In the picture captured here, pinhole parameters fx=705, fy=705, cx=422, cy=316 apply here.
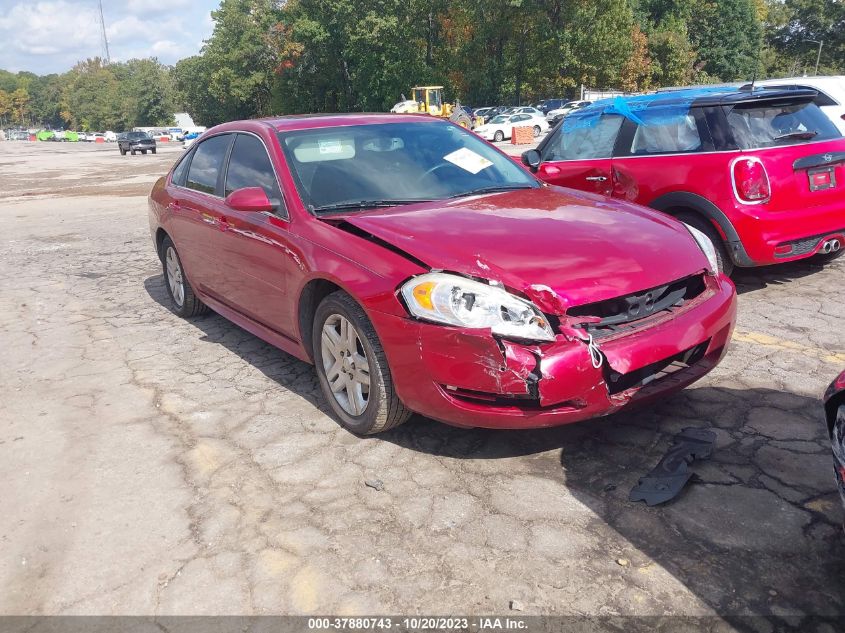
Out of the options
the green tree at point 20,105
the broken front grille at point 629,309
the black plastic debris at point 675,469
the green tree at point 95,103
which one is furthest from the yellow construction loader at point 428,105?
the green tree at point 20,105

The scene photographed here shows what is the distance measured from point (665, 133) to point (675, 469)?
3.66 metres

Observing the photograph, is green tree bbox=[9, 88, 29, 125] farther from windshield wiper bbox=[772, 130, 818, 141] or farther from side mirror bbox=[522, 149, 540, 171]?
windshield wiper bbox=[772, 130, 818, 141]

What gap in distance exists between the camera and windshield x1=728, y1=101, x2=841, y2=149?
5422 mm

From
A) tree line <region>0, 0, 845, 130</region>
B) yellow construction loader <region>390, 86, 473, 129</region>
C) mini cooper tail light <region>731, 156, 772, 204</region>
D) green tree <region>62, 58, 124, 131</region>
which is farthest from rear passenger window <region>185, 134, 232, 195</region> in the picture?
green tree <region>62, 58, 124, 131</region>

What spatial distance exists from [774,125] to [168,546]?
523 cm

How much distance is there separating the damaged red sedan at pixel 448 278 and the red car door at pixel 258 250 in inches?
0.6

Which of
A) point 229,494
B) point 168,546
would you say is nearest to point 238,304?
point 229,494

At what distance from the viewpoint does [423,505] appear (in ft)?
9.84

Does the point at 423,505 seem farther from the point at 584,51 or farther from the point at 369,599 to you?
the point at 584,51

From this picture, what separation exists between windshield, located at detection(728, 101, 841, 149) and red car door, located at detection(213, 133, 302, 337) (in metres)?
3.60

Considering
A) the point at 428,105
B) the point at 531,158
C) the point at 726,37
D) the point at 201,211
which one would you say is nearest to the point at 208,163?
the point at 201,211

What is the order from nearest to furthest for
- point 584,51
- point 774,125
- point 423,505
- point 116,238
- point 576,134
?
point 423,505 → point 774,125 → point 576,134 → point 116,238 → point 584,51

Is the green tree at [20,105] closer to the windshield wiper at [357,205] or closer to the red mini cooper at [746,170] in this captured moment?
the red mini cooper at [746,170]

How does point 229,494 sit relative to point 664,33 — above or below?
below
